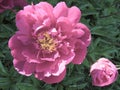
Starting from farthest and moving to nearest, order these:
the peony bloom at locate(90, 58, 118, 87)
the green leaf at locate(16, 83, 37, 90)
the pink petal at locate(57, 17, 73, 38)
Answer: the green leaf at locate(16, 83, 37, 90) → the peony bloom at locate(90, 58, 118, 87) → the pink petal at locate(57, 17, 73, 38)

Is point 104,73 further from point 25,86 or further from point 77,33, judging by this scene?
point 25,86

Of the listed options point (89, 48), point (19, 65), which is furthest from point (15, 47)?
point (89, 48)

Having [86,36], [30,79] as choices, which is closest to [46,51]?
[86,36]

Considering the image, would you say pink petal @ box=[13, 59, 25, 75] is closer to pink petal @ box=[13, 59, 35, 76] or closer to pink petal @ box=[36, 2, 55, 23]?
pink petal @ box=[13, 59, 35, 76]

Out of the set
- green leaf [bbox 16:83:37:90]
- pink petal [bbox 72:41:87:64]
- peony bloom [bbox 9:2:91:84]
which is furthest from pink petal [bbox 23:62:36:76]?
green leaf [bbox 16:83:37:90]

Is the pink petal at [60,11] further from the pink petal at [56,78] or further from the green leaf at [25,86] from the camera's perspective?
the green leaf at [25,86]
